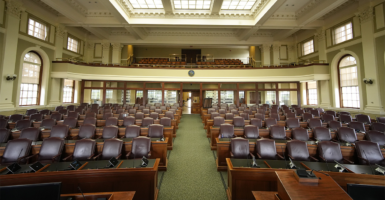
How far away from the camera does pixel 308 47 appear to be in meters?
12.1

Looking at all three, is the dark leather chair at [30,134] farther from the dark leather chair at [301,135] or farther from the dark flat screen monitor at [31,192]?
the dark leather chair at [301,135]

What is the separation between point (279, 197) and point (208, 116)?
587 cm

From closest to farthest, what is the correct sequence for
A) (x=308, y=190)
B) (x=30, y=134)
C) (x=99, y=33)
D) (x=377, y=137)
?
(x=308, y=190)
(x=377, y=137)
(x=30, y=134)
(x=99, y=33)

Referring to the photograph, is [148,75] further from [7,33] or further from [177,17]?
[7,33]

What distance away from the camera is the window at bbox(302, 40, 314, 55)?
38.3 ft

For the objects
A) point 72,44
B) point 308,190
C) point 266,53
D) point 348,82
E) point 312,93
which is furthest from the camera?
point 266,53

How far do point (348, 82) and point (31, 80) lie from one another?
18588 mm

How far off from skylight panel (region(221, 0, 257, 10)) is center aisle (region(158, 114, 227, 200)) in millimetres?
9282

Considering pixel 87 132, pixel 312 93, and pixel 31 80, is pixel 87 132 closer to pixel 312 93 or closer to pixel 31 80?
pixel 31 80

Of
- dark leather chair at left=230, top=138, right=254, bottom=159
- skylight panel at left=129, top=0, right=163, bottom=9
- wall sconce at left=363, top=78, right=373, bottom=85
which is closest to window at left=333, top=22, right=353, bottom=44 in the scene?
wall sconce at left=363, top=78, right=373, bottom=85

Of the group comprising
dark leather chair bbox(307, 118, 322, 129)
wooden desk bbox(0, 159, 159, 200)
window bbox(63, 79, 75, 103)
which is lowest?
wooden desk bbox(0, 159, 159, 200)

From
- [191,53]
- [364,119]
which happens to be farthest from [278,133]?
[191,53]

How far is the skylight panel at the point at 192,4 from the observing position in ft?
31.8

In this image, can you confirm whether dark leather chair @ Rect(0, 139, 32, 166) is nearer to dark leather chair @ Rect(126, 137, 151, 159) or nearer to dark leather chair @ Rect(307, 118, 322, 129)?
dark leather chair @ Rect(126, 137, 151, 159)
